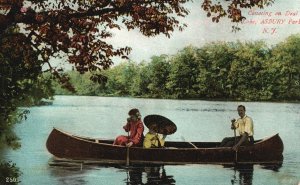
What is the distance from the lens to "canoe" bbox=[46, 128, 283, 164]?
36.6ft

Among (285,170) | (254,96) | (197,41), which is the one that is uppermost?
(197,41)

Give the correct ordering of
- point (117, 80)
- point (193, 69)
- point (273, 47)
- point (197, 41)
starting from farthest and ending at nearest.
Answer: point (193, 69), point (117, 80), point (273, 47), point (197, 41)

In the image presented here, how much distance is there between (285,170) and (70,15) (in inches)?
241

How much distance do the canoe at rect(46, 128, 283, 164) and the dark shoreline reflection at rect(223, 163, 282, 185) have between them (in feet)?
0.33

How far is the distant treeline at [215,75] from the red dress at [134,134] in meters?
0.94

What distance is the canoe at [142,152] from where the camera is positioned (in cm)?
1116

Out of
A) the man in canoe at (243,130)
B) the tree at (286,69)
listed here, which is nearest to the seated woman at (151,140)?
the man in canoe at (243,130)

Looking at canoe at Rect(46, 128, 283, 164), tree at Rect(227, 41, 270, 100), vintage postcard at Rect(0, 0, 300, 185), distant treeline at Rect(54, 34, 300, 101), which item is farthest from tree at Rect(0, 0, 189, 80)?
tree at Rect(227, 41, 270, 100)

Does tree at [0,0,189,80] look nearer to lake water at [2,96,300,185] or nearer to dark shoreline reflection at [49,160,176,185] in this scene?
lake water at [2,96,300,185]

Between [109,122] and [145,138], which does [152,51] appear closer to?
[145,138]

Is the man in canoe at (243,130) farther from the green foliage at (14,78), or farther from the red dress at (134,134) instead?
the green foliage at (14,78)

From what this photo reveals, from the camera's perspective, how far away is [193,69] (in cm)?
1297

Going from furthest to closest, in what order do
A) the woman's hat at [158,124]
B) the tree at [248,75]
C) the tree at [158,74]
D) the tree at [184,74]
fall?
the tree at [248,75]
the tree at [184,74]
the tree at [158,74]
the woman's hat at [158,124]

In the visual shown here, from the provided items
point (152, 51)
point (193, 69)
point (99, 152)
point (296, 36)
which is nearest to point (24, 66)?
point (152, 51)
